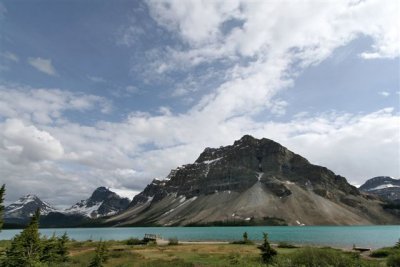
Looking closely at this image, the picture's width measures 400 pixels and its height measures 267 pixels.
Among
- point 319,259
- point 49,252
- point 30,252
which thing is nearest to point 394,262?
point 319,259

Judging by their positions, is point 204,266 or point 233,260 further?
point 233,260

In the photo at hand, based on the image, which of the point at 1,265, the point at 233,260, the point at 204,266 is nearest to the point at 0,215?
the point at 1,265

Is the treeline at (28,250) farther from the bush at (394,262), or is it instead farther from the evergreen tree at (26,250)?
the bush at (394,262)

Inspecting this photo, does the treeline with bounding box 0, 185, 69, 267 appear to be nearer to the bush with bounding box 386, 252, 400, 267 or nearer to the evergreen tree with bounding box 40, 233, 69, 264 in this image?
the evergreen tree with bounding box 40, 233, 69, 264

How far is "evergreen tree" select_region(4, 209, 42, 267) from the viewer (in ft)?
120

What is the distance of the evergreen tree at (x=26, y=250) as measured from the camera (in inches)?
1437

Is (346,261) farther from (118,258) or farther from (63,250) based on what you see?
(63,250)

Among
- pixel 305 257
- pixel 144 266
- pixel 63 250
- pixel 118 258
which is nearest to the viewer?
pixel 305 257

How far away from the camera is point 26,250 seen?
3856cm

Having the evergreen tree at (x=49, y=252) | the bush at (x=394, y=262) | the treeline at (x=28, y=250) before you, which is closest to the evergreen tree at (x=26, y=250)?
the treeline at (x=28, y=250)

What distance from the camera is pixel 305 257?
3919 cm

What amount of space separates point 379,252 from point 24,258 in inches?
1930

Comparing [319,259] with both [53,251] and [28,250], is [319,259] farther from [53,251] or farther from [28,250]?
[53,251]

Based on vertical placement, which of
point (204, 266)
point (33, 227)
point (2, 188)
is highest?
point (2, 188)
